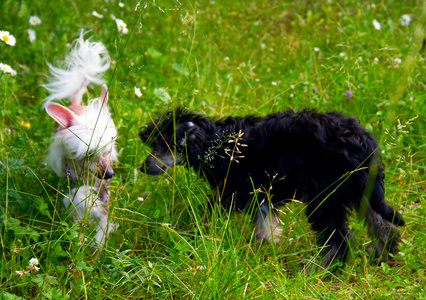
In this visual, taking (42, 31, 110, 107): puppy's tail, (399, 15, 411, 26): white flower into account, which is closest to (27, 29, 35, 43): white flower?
(42, 31, 110, 107): puppy's tail

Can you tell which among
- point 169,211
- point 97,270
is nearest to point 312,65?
point 169,211

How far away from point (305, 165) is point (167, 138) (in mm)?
1069

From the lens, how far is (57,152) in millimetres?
3320

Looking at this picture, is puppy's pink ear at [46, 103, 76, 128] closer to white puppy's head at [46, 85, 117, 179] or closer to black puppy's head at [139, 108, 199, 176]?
white puppy's head at [46, 85, 117, 179]

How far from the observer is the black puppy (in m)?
2.98

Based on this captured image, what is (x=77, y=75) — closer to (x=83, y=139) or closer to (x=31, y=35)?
(x=83, y=139)

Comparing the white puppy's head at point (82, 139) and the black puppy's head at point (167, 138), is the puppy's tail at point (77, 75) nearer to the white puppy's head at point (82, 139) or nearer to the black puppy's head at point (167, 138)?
the white puppy's head at point (82, 139)

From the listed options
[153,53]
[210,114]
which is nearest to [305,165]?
[210,114]

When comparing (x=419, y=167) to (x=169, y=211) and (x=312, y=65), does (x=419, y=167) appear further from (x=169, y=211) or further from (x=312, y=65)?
(x=169, y=211)

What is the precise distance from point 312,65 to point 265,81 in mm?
552

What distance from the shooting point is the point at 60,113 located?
3.16 m

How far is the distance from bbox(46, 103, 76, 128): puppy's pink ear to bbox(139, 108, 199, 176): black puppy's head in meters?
0.60

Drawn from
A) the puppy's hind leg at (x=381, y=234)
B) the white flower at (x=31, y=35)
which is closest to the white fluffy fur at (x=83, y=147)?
the puppy's hind leg at (x=381, y=234)

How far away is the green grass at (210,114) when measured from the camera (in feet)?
8.60
